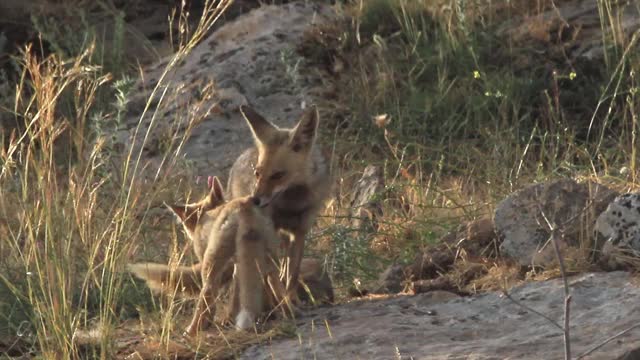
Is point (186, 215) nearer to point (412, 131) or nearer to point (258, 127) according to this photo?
point (258, 127)

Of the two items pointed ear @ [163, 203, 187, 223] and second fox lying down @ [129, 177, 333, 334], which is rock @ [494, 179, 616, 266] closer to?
second fox lying down @ [129, 177, 333, 334]

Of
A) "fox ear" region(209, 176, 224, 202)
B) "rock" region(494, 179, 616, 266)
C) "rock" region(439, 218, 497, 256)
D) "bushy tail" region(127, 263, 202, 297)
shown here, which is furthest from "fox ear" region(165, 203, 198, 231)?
"rock" region(494, 179, 616, 266)

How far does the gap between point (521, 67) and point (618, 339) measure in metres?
6.21

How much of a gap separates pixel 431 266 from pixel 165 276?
135 cm

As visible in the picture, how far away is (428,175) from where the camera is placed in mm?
9906

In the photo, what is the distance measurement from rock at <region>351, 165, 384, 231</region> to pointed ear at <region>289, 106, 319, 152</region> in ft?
3.12

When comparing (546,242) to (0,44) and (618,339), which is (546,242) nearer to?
(618,339)

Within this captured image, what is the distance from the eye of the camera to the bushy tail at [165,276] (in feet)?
21.2

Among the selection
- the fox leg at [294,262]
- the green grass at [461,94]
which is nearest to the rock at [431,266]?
the fox leg at [294,262]

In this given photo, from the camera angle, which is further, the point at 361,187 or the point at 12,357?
the point at 361,187

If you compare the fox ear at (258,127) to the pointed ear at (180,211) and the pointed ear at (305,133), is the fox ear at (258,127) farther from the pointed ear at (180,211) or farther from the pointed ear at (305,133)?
the pointed ear at (180,211)

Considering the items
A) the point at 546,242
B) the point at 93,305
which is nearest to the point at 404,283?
the point at 546,242

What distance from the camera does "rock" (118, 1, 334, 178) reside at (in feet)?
35.6

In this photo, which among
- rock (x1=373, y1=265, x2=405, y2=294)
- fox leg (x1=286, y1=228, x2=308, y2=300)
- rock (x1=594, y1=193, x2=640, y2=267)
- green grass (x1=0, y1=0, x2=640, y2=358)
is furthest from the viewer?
green grass (x1=0, y1=0, x2=640, y2=358)
